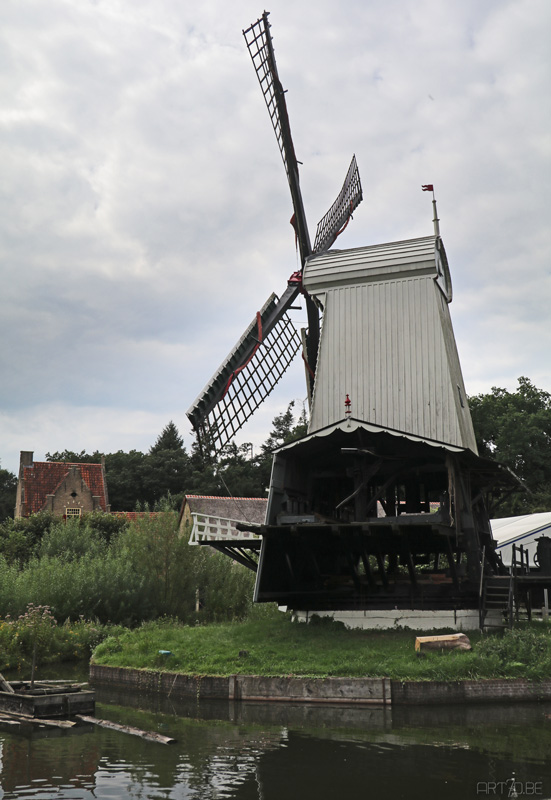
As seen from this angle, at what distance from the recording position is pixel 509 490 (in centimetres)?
2114

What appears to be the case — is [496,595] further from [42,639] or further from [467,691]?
[42,639]

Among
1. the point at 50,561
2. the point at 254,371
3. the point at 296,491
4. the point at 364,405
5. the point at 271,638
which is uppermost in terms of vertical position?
the point at 254,371

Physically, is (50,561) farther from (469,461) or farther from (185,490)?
(185,490)

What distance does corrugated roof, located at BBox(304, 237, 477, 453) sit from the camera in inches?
709

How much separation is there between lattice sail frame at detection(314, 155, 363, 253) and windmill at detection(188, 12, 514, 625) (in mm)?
1326

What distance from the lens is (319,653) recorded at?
14781 millimetres

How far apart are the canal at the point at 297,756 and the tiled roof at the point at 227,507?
81.0 ft

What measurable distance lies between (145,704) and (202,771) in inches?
219

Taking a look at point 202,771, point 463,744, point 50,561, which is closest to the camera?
point 202,771

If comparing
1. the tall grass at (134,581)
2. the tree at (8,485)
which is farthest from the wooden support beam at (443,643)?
the tree at (8,485)

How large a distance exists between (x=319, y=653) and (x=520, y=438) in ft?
117

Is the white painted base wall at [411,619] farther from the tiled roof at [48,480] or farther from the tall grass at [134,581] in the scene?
the tiled roof at [48,480]

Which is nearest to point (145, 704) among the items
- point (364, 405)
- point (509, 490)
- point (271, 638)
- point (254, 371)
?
point (271, 638)

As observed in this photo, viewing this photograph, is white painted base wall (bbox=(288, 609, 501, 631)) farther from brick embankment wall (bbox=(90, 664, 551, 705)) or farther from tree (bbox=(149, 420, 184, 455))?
tree (bbox=(149, 420, 184, 455))
